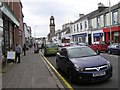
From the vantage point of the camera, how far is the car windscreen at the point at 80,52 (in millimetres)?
11555

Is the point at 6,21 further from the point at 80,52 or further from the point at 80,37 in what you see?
the point at 80,37

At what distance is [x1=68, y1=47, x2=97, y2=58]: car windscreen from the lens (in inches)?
455

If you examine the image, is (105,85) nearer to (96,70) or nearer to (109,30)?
(96,70)

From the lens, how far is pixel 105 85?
31.6 ft

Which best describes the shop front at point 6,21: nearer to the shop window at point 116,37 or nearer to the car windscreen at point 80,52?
the car windscreen at point 80,52

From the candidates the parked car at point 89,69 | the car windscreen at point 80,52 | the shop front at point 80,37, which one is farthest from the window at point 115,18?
the parked car at point 89,69

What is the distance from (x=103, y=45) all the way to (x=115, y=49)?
5.81 metres

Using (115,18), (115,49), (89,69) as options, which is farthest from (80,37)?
(89,69)

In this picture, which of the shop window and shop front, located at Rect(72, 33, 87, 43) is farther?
shop front, located at Rect(72, 33, 87, 43)

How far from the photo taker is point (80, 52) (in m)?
11.9

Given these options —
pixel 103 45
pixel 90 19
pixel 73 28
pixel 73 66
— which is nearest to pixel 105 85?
pixel 73 66

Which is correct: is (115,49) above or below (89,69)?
above

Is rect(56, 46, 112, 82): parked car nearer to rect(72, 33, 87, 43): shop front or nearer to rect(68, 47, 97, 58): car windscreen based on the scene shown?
rect(68, 47, 97, 58): car windscreen

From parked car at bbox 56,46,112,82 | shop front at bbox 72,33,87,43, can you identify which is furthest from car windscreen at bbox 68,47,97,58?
shop front at bbox 72,33,87,43
